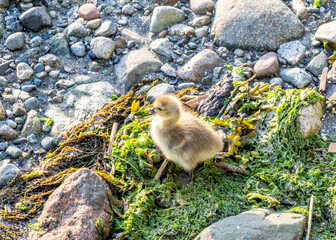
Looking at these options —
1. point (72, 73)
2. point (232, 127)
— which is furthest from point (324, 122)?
point (72, 73)

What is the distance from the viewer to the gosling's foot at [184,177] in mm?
5043

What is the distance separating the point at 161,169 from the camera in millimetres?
5113

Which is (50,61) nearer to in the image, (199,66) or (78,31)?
(78,31)

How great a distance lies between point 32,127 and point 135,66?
5.59 ft

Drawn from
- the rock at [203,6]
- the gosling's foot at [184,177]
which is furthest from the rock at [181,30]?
the gosling's foot at [184,177]

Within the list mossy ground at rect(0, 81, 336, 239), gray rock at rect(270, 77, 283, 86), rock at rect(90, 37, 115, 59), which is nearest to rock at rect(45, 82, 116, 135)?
mossy ground at rect(0, 81, 336, 239)

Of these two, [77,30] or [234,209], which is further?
[77,30]

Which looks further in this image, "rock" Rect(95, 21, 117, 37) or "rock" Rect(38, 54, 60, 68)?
"rock" Rect(95, 21, 117, 37)

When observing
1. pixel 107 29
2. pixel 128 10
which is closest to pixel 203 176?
pixel 107 29

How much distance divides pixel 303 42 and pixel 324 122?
1.53 m

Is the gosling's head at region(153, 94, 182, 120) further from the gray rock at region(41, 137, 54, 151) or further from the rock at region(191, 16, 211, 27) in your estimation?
the rock at region(191, 16, 211, 27)

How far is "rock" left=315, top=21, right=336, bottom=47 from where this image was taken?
6.21 m

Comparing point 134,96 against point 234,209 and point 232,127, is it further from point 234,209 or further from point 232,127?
point 234,209

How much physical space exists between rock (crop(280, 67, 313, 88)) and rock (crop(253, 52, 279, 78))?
15 cm
